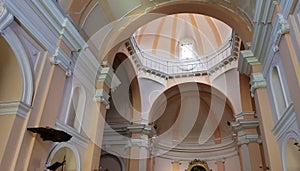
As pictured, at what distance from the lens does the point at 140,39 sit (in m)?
14.8

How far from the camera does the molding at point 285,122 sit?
4.29m

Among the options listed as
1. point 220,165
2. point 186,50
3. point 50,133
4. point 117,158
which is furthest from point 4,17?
point 220,165

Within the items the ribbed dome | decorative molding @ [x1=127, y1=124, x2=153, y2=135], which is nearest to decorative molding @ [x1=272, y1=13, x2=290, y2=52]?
decorative molding @ [x1=127, y1=124, x2=153, y2=135]

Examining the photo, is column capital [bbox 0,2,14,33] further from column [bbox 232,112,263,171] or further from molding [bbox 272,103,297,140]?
column [bbox 232,112,263,171]

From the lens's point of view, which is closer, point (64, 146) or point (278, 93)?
point (278, 93)

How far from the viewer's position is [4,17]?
3908mm

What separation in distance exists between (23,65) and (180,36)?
1246 cm

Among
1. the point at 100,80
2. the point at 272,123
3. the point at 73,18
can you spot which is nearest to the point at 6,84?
the point at 73,18

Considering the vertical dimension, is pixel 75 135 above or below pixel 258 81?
below

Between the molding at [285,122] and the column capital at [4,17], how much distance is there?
15.7 ft

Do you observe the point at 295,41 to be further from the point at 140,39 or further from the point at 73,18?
the point at 140,39

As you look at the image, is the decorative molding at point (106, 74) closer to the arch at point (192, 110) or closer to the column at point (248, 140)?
the arch at point (192, 110)

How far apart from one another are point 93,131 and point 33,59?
2445 mm

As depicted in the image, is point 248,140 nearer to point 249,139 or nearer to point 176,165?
point 249,139
